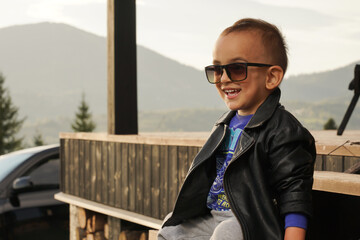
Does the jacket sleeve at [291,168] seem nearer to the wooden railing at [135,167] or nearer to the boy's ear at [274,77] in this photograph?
the boy's ear at [274,77]

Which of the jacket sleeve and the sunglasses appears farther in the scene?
the sunglasses

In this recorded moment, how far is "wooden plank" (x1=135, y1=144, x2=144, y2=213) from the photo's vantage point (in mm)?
5094

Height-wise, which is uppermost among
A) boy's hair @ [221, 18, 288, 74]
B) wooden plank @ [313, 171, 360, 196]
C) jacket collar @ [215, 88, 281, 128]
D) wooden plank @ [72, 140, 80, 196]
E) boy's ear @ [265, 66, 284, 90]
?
boy's hair @ [221, 18, 288, 74]

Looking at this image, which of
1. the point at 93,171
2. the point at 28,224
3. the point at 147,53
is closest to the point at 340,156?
the point at 93,171

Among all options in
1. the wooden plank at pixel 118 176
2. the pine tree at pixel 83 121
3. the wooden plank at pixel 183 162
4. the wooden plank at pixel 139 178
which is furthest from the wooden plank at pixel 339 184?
the pine tree at pixel 83 121

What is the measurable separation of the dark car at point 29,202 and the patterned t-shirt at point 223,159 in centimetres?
444

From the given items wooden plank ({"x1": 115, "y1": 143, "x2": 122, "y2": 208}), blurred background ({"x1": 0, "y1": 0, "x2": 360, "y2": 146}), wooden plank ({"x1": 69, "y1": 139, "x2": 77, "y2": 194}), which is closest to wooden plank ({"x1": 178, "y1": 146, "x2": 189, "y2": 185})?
wooden plank ({"x1": 115, "y1": 143, "x2": 122, "y2": 208})

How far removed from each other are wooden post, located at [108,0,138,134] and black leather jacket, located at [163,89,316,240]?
413 centimetres

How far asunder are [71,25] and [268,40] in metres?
190

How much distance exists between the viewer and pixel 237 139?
6.08 feet

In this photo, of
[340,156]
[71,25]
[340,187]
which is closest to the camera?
[340,187]

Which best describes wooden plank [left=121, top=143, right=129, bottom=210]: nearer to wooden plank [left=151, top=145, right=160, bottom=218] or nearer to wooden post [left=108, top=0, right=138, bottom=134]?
wooden post [left=108, top=0, right=138, bottom=134]

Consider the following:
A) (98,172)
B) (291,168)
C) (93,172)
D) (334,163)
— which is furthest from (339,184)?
(93,172)

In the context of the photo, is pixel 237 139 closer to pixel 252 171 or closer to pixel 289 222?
pixel 252 171
